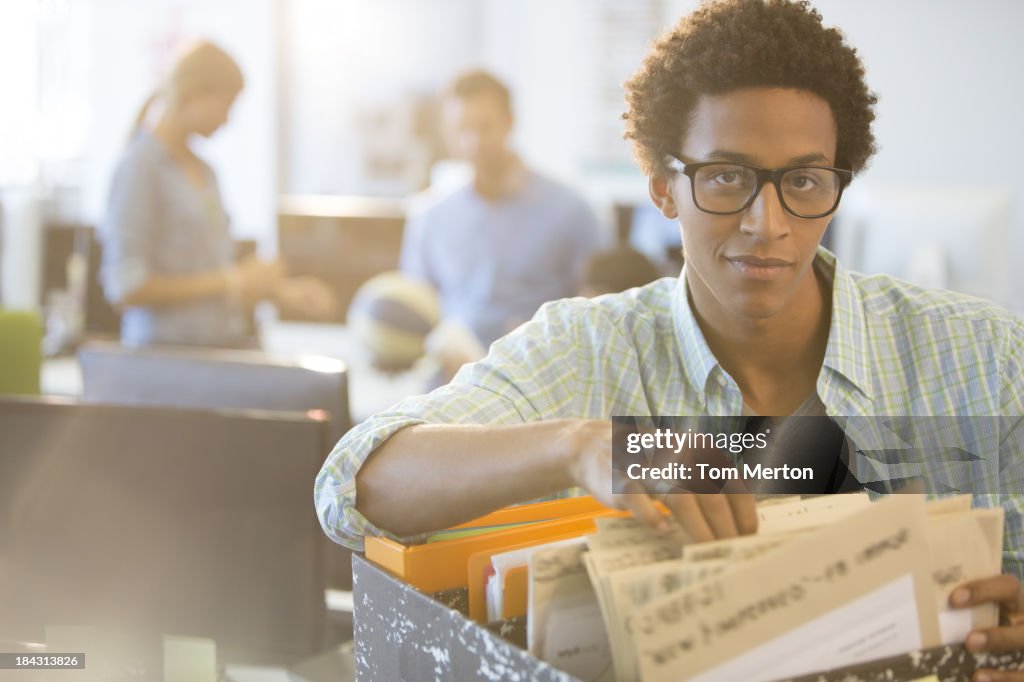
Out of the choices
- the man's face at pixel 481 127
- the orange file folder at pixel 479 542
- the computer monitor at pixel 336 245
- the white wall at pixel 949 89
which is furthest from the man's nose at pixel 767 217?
the white wall at pixel 949 89

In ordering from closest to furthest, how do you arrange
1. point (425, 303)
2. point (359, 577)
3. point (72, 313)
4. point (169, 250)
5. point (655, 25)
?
1. point (359, 577)
2. point (169, 250)
3. point (425, 303)
4. point (72, 313)
5. point (655, 25)

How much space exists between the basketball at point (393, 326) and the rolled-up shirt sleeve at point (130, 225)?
2.33 feet

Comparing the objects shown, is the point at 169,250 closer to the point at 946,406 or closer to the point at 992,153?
the point at 946,406

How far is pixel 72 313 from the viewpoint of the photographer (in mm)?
4672

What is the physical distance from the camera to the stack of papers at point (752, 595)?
0.55 meters

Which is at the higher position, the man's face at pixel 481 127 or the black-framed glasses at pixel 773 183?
the man's face at pixel 481 127

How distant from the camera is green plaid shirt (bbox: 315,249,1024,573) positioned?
1100 millimetres

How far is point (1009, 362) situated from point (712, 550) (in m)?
0.70

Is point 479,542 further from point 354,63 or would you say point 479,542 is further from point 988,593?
point 354,63

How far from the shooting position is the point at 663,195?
1.23 m

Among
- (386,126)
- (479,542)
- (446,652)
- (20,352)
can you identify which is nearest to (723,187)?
(479,542)

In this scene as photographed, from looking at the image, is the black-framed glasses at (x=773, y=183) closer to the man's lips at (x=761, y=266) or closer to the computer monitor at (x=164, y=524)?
the man's lips at (x=761, y=266)

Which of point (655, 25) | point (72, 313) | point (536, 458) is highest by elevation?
point (655, 25)

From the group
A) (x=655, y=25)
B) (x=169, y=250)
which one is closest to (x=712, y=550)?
(x=169, y=250)
